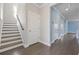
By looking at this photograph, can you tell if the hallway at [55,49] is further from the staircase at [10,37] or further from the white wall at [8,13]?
the white wall at [8,13]

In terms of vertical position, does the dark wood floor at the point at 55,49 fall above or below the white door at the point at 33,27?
below

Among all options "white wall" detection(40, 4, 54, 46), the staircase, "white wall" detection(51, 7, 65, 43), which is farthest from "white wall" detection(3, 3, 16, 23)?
"white wall" detection(51, 7, 65, 43)

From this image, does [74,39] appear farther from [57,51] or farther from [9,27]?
[9,27]

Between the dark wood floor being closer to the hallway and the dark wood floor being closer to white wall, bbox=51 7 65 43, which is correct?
the hallway

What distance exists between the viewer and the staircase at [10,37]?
1835 millimetres

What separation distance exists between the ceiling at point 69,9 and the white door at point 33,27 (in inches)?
17.1

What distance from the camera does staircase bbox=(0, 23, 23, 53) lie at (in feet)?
6.02

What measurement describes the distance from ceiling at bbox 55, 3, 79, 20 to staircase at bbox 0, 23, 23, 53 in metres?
0.86

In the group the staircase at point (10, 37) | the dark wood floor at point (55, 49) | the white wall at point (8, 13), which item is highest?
the white wall at point (8, 13)

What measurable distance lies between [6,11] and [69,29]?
1.16 meters

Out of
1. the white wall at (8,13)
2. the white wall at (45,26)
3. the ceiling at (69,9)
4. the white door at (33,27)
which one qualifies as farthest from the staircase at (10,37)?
the ceiling at (69,9)

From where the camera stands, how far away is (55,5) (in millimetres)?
1943

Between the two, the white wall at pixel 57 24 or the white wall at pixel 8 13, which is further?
the white wall at pixel 57 24

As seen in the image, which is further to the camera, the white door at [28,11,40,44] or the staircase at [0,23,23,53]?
the white door at [28,11,40,44]
